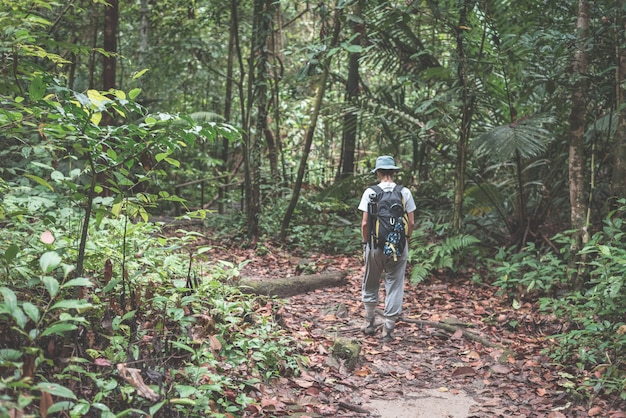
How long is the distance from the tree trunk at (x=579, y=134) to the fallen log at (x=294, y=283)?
10.6ft

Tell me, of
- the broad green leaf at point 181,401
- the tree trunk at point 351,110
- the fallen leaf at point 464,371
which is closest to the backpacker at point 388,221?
the fallen leaf at point 464,371

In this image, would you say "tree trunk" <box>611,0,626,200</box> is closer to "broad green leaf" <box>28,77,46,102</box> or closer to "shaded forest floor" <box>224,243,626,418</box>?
"shaded forest floor" <box>224,243,626,418</box>

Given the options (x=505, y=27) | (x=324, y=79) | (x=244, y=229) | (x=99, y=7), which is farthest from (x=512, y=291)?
(x=99, y=7)

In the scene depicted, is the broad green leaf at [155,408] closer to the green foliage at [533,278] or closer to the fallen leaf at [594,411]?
the fallen leaf at [594,411]

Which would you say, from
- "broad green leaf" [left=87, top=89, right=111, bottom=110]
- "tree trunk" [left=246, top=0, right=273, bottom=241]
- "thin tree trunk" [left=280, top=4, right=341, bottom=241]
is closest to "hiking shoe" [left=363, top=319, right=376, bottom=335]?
"thin tree trunk" [left=280, top=4, right=341, bottom=241]

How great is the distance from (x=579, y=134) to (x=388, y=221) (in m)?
2.71

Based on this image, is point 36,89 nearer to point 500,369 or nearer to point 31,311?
point 31,311

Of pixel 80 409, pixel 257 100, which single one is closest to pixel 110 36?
pixel 257 100

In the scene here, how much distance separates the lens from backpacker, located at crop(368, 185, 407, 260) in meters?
5.79

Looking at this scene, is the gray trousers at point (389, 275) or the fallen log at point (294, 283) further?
the fallen log at point (294, 283)

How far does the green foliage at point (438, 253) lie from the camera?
309 inches

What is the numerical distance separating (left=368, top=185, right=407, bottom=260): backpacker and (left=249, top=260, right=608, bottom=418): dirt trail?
1.07m

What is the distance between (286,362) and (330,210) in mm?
7000

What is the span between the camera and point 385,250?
19.0 ft
